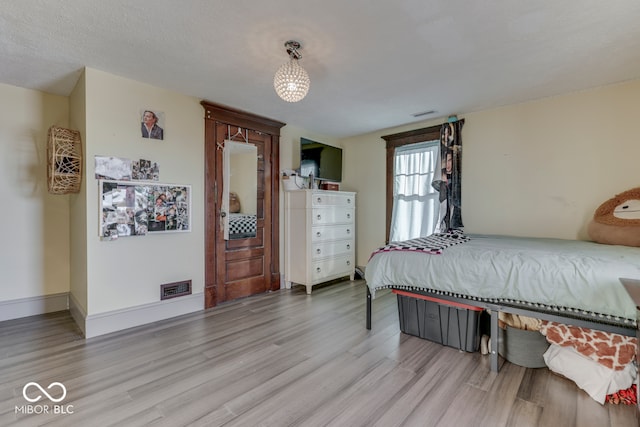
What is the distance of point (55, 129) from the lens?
2.42m

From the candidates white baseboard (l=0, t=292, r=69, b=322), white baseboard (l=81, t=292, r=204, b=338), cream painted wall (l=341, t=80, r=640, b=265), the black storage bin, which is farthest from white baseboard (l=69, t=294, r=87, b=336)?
cream painted wall (l=341, t=80, r=640, b=265)

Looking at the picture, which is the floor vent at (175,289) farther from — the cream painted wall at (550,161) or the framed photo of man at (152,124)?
the cream painted wall at (550,161)

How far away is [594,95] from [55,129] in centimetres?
493

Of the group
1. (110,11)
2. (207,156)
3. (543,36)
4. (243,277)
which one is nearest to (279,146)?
(207,156)

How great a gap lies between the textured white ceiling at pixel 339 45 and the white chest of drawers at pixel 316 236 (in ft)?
4.49

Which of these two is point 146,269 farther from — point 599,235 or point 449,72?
point 599,235

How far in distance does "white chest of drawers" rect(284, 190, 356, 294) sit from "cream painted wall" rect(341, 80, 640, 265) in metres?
1.61

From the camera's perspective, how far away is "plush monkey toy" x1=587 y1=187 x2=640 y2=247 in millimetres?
2314

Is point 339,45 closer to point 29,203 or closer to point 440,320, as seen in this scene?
point 440,320

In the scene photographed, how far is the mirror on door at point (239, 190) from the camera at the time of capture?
3299 mm

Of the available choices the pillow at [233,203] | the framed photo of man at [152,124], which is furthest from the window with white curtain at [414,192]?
the framed photo of man at [152,124]

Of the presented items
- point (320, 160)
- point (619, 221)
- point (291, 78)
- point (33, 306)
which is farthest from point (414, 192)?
A: point (33, 306)

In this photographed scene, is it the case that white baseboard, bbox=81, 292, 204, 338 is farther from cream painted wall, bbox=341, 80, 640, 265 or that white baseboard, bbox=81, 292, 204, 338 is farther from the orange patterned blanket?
cream painted wall, bbox=341, 80, 640, 265

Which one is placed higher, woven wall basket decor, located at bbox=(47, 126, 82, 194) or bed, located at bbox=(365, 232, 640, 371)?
woven wall basket decor, located at bbox=(47, 126, 82, 194)
